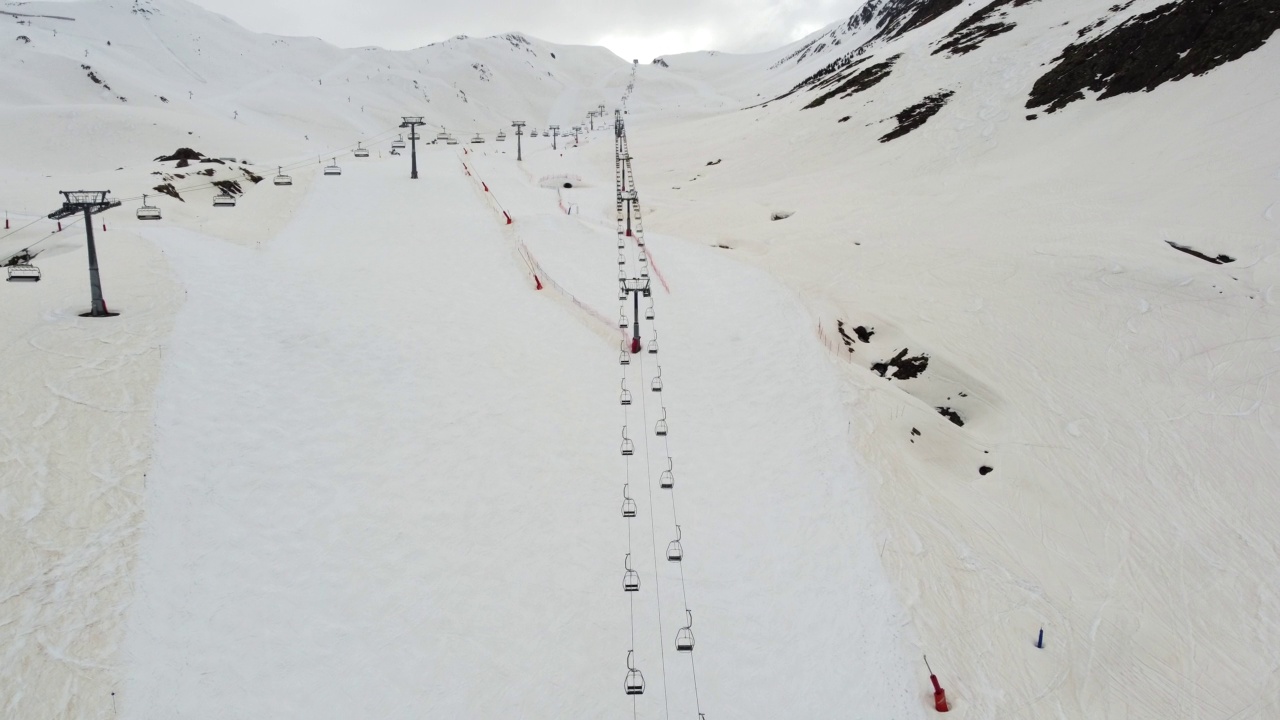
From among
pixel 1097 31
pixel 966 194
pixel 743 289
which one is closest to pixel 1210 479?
pixel 743 289

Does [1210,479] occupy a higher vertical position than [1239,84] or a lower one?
lower

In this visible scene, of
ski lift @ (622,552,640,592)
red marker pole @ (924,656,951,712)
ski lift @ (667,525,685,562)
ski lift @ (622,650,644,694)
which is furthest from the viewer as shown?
ski lift @ (667,525,685,562)

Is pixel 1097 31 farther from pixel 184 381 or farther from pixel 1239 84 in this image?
pixel 184 381

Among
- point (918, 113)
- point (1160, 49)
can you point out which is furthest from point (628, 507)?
point (918, 113)

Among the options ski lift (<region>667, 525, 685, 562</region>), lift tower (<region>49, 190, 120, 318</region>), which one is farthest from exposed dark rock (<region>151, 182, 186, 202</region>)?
ski lift (<region>667, 525, 685, 562</region>)

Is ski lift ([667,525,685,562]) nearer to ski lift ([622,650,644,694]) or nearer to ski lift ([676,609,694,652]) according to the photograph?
ski lift ([676,609,694,652])

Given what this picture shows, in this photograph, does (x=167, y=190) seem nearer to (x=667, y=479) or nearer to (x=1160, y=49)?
(x=667, y=479)

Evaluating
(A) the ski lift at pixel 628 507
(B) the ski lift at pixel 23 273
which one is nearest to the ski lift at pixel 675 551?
(A) the ski lift at pixel 628 507
